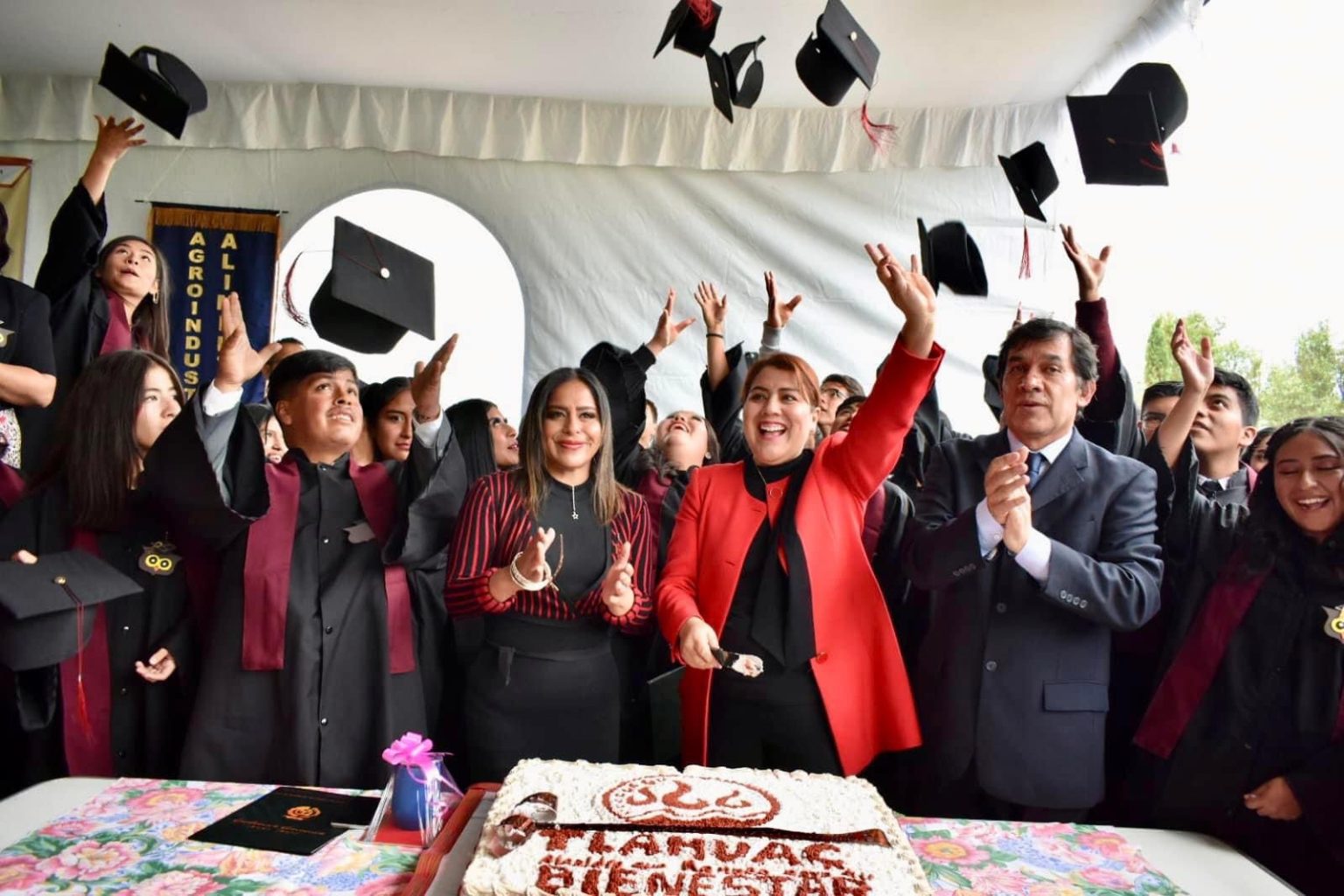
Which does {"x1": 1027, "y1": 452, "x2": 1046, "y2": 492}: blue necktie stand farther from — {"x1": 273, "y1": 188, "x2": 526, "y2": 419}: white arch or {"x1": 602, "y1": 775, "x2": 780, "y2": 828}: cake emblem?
{"x1": 273, "y1": 188, "x2": 526, "y2": 419}: white arch

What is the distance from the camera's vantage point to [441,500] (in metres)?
2.29

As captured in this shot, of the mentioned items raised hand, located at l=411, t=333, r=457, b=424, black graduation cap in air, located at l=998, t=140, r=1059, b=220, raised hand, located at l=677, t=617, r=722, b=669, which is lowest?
raised hand, located at l=677, t=617, r=722, b=669

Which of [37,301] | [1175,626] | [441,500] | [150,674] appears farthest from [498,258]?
[1175,626]

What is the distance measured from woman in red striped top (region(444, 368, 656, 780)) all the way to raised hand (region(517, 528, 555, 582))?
0.12 m

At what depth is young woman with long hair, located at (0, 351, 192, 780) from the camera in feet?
6.92

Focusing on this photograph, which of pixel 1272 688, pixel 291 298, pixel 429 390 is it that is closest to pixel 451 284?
pixel 291 298

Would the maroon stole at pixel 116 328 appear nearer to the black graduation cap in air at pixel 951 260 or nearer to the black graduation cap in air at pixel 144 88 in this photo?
the black graduation cap in air at pixel 144 88

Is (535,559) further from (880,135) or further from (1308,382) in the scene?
(880,135)

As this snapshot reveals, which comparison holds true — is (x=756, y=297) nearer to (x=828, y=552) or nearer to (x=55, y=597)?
(x=828, y=552)

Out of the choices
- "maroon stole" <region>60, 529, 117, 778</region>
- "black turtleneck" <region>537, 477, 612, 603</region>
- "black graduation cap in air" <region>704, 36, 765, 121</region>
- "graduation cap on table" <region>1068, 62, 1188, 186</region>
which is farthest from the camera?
"black graduation cap in air" <region>704, 36, 765, 121</region>

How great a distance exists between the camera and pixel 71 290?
3.07 metres

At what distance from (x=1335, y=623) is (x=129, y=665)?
2.54 meters

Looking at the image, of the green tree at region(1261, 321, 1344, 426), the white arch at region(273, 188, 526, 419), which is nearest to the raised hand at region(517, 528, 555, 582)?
the green tree at region(1261, 321, 1344, 426)

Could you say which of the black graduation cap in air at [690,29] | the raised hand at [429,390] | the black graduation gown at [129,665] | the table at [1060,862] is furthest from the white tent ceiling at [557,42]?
the table at [1060,862]
